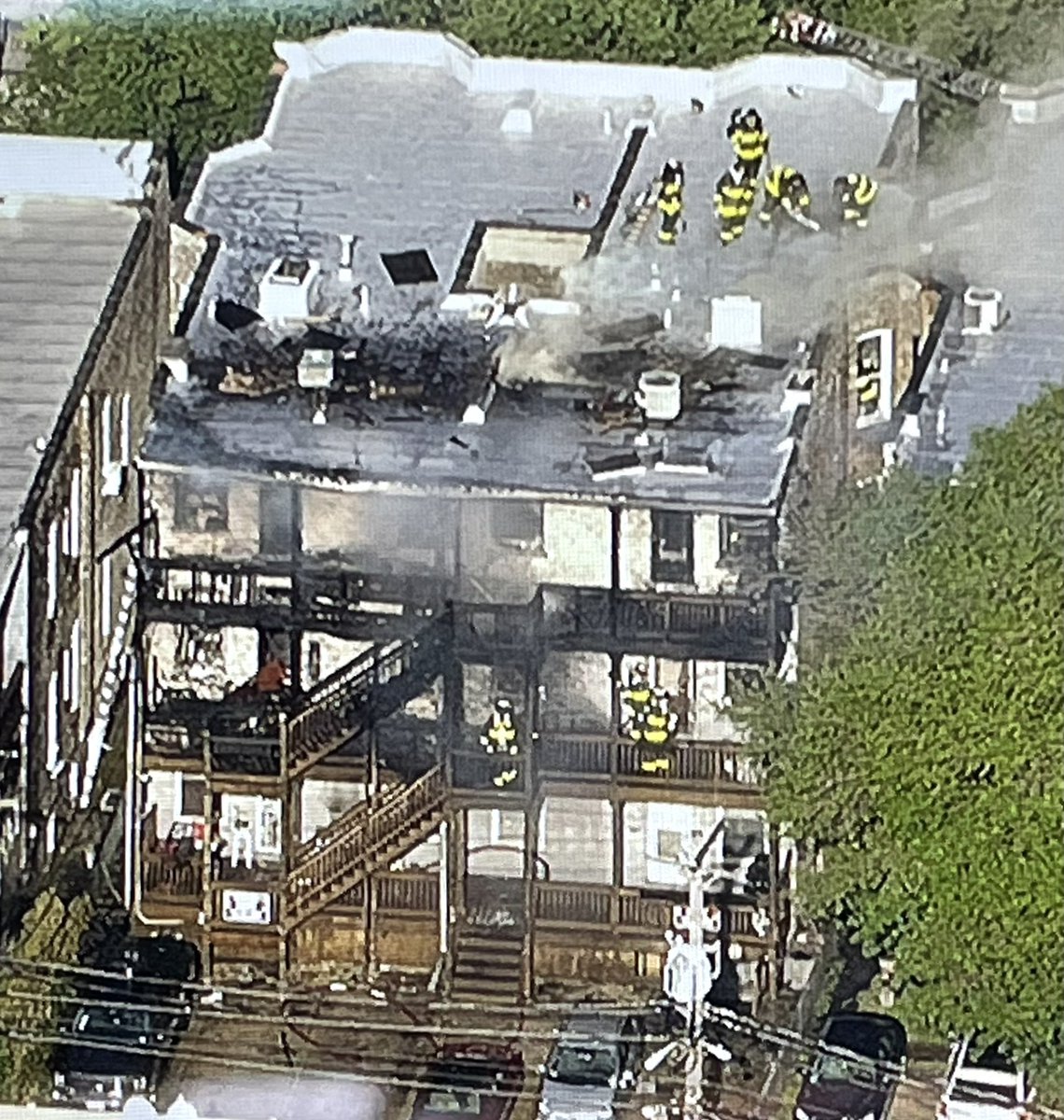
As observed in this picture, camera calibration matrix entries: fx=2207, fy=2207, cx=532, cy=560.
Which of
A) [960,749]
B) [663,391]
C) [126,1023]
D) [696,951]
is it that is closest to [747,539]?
[663,391]

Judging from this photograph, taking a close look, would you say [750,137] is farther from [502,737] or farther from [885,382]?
[502,737]

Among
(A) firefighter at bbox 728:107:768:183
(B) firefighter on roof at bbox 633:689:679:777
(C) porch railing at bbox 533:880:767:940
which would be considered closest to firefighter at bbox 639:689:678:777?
(B) firefighter on roof at bbox 633:689:679:777

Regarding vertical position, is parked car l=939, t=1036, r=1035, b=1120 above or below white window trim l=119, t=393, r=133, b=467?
below

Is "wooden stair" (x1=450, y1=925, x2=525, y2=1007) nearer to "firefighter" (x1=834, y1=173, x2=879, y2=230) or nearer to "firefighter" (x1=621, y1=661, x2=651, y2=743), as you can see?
"firefighter" (x1=621, y1=661, x2=651, y2=743)

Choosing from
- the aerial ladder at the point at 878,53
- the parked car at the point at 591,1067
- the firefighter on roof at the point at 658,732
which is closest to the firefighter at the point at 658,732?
the firefighter on roof at the point at 658,732

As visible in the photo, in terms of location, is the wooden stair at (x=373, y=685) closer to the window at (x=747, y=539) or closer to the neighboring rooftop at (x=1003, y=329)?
the window at (x=747, y=539)

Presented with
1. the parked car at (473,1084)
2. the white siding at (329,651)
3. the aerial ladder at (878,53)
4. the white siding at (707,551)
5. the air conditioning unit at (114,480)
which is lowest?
the parked car at (473,1084)

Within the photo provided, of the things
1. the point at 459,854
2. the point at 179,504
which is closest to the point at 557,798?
the point at 459,854
